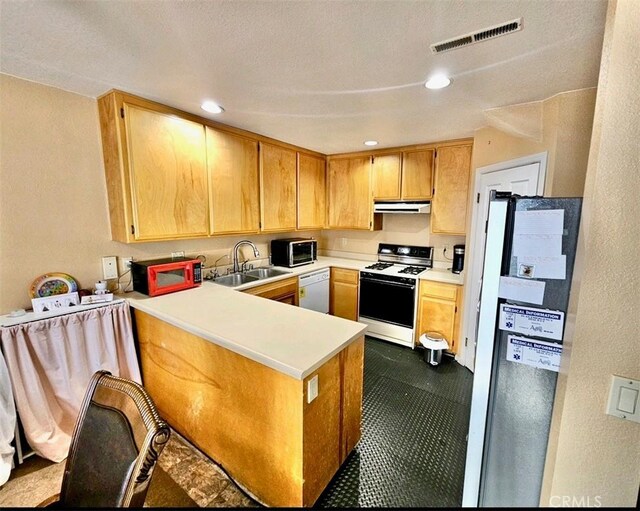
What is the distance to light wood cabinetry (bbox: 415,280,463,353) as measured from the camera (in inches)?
111

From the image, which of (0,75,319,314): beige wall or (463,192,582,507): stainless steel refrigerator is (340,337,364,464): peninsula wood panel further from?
(0,75,319,314): beige wall

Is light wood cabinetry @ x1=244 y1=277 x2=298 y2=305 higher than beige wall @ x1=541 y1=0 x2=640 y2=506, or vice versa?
beige wall @ x1=541 y1=0 x2=640 y2=506

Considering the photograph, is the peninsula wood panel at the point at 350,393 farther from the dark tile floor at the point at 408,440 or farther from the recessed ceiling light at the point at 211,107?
the recessed ceiling light at the point at 211,107

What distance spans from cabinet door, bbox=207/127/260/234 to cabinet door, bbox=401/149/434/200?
1.71 m

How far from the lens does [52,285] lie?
6.14 feet

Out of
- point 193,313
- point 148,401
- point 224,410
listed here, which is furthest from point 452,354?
point 148,401

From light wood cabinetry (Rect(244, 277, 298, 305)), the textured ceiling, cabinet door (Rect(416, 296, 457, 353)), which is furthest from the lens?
cabinet door (Rect(416, 296, 457, 353))

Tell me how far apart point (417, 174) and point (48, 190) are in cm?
326

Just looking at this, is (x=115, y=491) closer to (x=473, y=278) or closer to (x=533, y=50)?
(x=533, y=50)

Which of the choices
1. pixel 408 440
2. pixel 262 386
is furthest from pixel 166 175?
pixel 408 440

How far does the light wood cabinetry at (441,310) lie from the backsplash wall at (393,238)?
60 centimetres

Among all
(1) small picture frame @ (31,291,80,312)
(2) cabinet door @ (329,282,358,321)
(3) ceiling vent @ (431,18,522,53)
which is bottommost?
(2) cabinet door @ (329,282,358,321)

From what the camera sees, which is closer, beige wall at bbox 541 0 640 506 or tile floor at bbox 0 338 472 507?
beige wall at bbox 541 0 640 506

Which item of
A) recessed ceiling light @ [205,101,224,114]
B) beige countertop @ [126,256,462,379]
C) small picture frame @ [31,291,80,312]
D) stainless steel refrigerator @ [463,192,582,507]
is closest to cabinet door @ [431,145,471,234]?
beige countertop @ [126,256,462,379]
